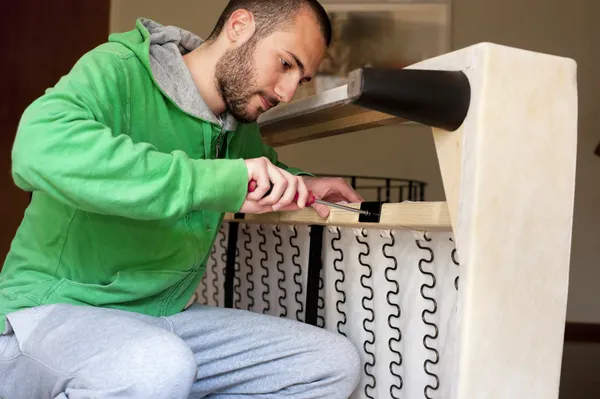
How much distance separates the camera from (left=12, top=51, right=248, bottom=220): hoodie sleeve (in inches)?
33.8

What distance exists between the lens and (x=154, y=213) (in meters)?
0.87

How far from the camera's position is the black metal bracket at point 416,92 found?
31.0 inches

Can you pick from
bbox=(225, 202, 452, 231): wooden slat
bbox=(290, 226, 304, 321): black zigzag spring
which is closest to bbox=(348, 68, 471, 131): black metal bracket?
bbox=(225, 202, 452, 231): wooden slat

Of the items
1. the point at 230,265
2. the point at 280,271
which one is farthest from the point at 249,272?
the point at 280,271

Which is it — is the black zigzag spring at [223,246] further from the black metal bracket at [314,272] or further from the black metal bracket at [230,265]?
the black metal bracket at [314,272]

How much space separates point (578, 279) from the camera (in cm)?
380

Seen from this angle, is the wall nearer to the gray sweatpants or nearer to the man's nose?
the man's nose

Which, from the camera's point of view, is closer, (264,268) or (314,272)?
(314,272)

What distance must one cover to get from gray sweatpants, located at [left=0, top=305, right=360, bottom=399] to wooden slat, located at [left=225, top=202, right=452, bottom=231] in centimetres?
19

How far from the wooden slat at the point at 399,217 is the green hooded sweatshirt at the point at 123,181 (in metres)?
0.17

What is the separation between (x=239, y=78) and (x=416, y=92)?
519 mm

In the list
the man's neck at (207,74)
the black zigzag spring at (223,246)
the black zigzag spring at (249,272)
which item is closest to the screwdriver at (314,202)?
the man's neck at (207,74)

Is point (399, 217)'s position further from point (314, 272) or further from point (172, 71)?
point (172, 71)

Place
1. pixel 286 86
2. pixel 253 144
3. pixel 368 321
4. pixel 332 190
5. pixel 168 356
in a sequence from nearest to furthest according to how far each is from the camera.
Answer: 1. pixel 168 356
2. pixel 368 321
3. pixel 286 86
4. pixel 332 190
5. pixel 253 144
